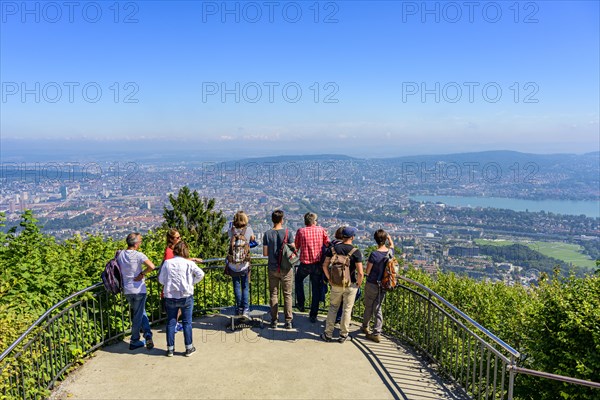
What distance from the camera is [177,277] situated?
535 cm

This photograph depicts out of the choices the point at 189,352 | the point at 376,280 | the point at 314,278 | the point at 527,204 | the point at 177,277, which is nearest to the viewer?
the point at 177,277

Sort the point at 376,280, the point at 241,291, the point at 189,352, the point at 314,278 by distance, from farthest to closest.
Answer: the point at 314,278
the point at 241,291
the point at 376,280
the point at 189,352

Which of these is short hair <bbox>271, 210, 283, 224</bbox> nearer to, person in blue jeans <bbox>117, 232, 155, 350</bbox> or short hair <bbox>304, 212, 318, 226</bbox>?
short hair <bbox>304, 212, 318, 226</bbox>

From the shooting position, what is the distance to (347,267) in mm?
5863

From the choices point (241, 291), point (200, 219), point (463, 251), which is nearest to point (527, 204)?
point (463, 251)

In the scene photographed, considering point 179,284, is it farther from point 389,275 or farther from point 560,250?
point 560,250

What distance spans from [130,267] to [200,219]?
48.2 feet

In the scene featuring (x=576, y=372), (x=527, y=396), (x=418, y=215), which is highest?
(x=576, y=372)

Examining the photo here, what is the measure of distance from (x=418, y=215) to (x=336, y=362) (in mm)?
92903

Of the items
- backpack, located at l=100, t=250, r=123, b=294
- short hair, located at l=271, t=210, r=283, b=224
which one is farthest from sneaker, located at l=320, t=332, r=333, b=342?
backpack, located at l=100, t=250, r=123, b=294

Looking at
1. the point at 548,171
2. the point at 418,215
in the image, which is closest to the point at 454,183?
the point at 548,171

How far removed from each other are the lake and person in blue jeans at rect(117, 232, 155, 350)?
128523mm

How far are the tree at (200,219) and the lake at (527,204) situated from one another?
115430 millimetres

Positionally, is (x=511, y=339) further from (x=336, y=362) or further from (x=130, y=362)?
(x=130, y=362)
